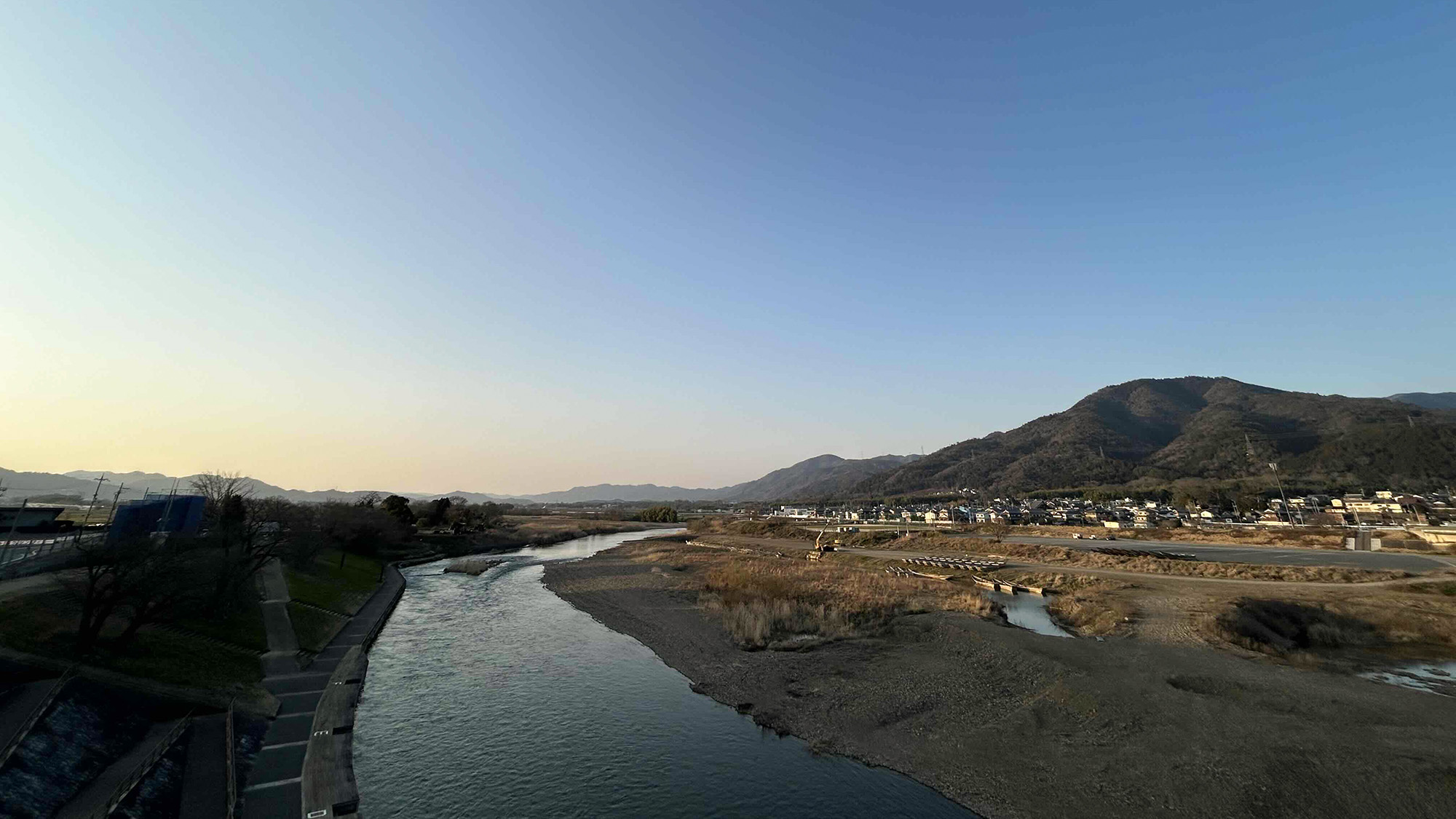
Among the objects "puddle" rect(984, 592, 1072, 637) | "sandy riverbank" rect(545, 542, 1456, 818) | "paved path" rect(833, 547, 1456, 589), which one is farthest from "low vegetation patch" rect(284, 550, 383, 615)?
"paved path" rect(833, 547, 1456, 589)

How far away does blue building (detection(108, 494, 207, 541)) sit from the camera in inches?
1513

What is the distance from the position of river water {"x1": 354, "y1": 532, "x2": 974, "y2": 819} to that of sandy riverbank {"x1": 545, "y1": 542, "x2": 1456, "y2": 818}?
1.57 meters

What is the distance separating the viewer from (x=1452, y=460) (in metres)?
111

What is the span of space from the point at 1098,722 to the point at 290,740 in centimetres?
2859

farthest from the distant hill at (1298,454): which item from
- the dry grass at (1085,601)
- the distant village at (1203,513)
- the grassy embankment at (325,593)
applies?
the grassy embankment at (325,593)

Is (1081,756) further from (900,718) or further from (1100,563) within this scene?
(1100,563)

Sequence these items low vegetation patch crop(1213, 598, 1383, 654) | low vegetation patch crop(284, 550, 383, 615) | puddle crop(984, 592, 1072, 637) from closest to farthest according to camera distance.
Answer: low vegetation patch crop(1213, 598, 1383, 654)
puddle crop(984, 592, 1072, 637)
low vegetation patch crop(284, 550, 383, 615)

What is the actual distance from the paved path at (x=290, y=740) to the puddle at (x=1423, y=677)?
40.4 metres

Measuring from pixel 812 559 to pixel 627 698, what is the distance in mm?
45961

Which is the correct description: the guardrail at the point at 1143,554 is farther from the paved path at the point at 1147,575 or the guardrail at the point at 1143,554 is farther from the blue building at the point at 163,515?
the blue building at the point at 163,515

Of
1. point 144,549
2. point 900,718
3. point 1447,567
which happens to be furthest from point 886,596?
point 1447,567

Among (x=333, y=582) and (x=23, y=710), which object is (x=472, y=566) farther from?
(x=23, y=710)

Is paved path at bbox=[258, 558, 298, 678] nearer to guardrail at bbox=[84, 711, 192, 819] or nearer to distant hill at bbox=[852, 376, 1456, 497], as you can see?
guardrail at bbox=[84, 711, 192, 819]

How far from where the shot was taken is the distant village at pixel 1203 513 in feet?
263
